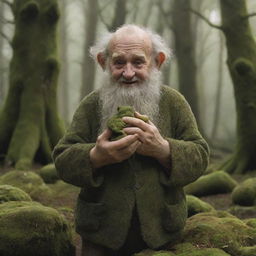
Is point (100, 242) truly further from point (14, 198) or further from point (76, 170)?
point (14, 198)

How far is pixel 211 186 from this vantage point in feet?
30.3

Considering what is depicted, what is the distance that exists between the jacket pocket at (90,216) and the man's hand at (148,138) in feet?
1.75

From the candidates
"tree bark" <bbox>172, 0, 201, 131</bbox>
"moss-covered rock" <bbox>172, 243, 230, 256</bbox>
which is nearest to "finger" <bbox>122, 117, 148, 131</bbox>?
"moss-covered rock" <bbox>172, 243, 230, 256</bbox>

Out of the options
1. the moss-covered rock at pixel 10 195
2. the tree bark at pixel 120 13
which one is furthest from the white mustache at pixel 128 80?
the tree bark at pixel 120 13

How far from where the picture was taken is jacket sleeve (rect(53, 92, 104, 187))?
3.52m

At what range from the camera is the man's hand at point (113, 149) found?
330 cm

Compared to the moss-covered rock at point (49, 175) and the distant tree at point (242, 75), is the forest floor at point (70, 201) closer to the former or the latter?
the moss-covered rock at point (49, 175)

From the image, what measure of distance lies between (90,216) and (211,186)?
5.89m

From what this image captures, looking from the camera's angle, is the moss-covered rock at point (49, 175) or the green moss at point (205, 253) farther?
the moss-covered rock at point (49, 175)

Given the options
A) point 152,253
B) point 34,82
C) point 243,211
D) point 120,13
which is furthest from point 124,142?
point 120,13

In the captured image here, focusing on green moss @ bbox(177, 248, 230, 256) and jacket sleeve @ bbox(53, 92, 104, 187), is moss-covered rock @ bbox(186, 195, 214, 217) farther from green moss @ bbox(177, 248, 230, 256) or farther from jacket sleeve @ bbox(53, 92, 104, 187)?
jacket sleeve @ bbox(53, 92, 104, 187)

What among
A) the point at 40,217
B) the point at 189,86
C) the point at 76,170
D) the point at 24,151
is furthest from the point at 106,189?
the point at 189,86

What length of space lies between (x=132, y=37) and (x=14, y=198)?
273 cm

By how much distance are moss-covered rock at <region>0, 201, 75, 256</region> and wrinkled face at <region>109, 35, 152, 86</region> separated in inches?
52.4
